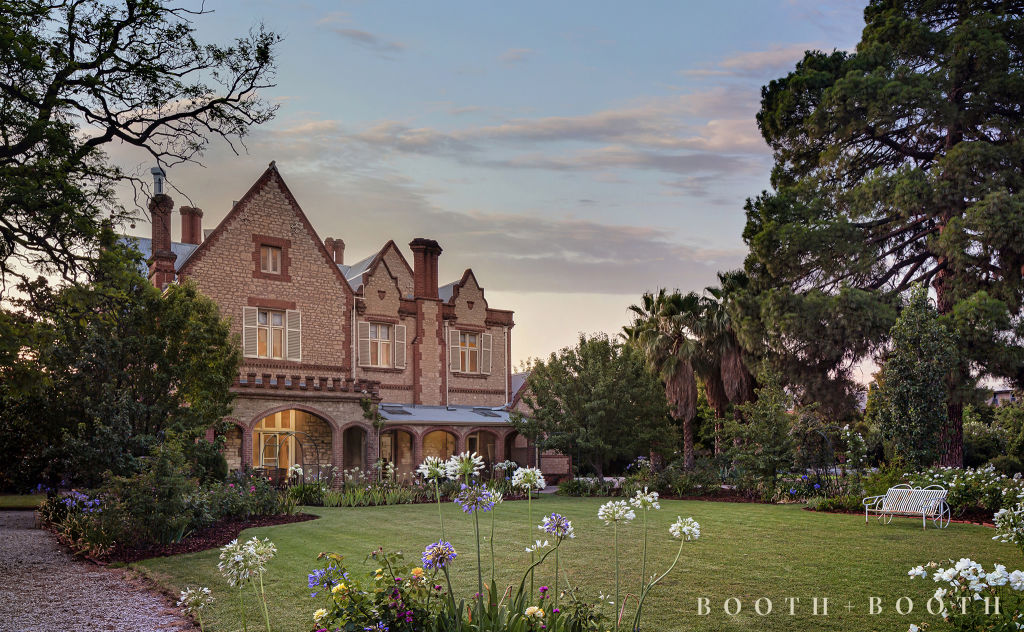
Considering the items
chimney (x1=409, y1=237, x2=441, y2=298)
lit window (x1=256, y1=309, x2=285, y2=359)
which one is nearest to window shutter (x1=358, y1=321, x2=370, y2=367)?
chimney (x1=409, y1=237, x2=441, y2=298)

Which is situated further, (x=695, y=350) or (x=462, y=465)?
(x=695, y=350)

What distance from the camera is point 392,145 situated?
15.5 metres

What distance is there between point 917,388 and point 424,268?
21.1m

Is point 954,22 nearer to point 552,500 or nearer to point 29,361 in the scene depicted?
point 552,500

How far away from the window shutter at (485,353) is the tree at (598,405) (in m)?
7.49

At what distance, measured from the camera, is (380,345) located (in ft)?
107

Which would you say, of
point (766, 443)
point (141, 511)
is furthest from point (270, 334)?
point (766, 443)

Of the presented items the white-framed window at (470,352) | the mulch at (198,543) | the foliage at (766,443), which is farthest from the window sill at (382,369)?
the mulch at (198,543)

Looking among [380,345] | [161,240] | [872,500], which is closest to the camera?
[872,500]

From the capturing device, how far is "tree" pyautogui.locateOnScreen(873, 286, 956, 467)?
1798cm

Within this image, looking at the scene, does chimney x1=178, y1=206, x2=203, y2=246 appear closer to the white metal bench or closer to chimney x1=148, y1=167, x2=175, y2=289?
chimney x1=148, y1=167, x2=175, y2=289

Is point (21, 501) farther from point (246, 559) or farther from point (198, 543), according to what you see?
point (246, 559)

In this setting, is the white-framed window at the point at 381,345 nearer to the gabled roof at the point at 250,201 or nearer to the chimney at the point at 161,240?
the gabled roof at the point at 250,201

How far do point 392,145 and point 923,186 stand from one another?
16.8 metres
